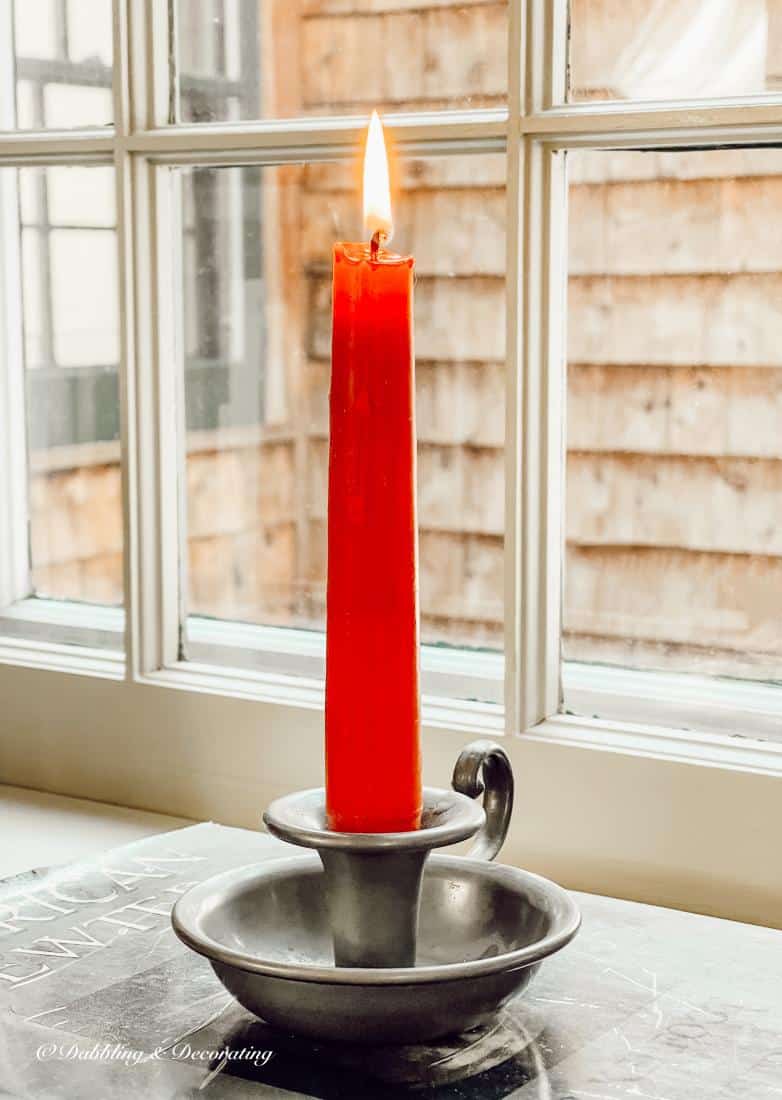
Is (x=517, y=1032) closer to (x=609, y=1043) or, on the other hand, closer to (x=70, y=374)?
(x=609, y=1043)

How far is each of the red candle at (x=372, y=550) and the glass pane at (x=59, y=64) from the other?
2.73 feet

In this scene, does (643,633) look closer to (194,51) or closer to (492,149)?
(492,149)

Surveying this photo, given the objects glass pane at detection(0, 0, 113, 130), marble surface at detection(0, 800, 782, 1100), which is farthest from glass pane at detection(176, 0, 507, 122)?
marble surface at detection(0, 800, 782, 1100)

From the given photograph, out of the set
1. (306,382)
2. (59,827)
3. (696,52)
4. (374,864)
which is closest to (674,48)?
(696,52)

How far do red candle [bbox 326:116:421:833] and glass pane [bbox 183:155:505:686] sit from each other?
0.56 meters

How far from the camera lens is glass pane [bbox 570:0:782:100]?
112 centimetres

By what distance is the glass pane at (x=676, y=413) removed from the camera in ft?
3.81

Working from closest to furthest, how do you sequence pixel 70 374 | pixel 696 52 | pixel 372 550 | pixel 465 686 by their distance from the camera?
pixel 372 550 < pixel 696 52 < pixel 465 686 < pixel 70 374

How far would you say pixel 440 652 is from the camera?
1.34 metres

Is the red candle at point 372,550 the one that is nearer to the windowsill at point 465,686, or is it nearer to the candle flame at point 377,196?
the candle flame at point 377,196

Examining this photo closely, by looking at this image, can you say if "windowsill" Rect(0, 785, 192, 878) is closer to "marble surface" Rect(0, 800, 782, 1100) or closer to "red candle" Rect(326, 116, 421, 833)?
"marble surface" Rect(0, 800, 782, 1100)

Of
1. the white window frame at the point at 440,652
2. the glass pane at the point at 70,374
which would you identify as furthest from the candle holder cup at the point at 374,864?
the glass pane at the point at 70,374

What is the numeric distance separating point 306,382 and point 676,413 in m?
0.37

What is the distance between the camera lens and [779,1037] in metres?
0.83
